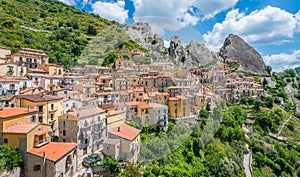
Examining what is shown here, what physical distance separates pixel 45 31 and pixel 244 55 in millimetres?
28977

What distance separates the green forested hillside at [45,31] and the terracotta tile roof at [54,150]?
144 inches

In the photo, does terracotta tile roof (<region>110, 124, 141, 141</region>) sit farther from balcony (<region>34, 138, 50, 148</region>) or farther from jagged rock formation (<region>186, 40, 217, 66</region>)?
jagged rock formation (<region>186, 40, 217, 66</region>)

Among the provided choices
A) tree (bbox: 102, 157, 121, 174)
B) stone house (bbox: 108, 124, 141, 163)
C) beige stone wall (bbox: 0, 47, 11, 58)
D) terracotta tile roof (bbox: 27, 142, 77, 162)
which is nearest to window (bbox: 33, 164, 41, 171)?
terracotta tile roof (bbox: 27, 142, 77, 162)

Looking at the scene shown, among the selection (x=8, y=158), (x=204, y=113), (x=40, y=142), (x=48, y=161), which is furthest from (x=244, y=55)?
(x=8, y=158)

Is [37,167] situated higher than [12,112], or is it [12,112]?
[12,112]

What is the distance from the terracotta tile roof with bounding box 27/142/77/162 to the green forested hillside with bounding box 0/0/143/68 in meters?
3.65

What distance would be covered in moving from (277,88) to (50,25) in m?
31.9

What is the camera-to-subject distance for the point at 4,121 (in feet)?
15.7

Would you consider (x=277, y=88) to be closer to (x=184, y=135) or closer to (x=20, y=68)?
(x=184, y=135)

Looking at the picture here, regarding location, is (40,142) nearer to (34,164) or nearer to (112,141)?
(34,164)

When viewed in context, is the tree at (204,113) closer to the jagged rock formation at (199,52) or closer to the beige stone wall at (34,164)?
the jagged rock formation at (199,52)

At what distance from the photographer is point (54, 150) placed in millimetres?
5020

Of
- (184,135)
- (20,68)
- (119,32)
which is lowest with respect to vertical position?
(184,135)

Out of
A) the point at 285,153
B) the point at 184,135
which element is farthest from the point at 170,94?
the point at 285,153
